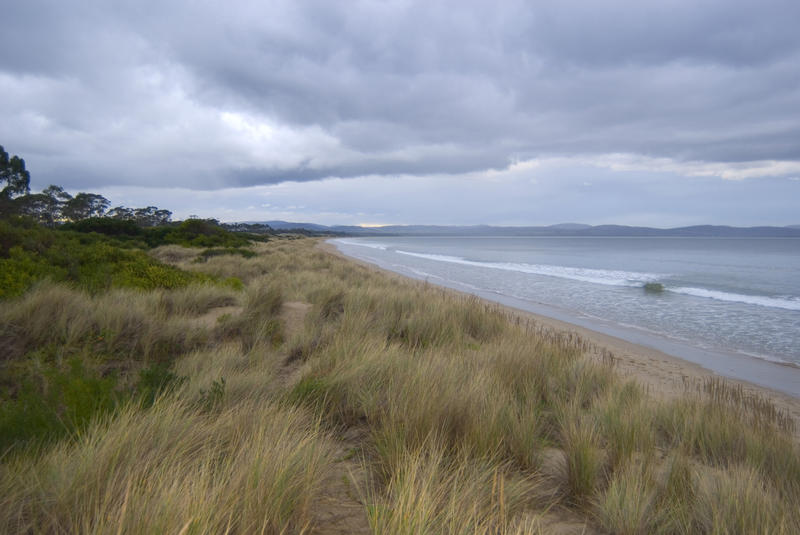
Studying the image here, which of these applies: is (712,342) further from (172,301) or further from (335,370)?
(172,301)

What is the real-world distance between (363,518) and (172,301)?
249 inches

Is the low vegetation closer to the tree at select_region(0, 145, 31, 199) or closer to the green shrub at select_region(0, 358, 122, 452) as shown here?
the green shrub at select_region(0, 358, 122, 452)

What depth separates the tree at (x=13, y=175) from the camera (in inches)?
1257

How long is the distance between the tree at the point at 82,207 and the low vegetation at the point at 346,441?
4985 cm

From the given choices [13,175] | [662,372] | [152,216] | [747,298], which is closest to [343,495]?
[662,372]

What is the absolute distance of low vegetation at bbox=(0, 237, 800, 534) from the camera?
1924mm

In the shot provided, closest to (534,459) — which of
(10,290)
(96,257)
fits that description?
(10,290)

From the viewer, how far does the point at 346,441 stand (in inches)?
123

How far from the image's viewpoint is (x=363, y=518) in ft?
7.22

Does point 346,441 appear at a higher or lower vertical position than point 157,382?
lower

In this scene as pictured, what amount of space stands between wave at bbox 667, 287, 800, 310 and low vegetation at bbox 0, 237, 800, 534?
15.7m

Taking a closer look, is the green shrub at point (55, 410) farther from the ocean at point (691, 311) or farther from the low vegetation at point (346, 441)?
the ocean at point (691, 311)

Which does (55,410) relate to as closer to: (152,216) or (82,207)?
(82,207)

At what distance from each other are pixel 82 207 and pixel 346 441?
58359 millimetres
